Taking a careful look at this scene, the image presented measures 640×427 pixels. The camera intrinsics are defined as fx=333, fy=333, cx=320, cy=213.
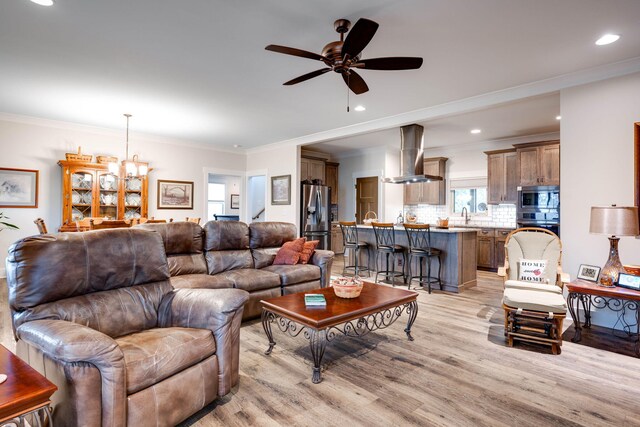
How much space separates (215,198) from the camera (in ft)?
36.8

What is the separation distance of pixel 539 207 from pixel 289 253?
4749 mm

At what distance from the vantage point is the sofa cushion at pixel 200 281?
3.14 metres

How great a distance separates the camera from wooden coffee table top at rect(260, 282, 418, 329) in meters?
2.33

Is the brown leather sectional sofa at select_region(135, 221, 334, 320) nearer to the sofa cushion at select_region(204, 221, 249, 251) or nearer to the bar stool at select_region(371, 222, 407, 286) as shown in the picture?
the sofa cushion at select_region(204, 221, 249, 251)

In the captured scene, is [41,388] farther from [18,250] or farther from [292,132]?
Result: [292,132]

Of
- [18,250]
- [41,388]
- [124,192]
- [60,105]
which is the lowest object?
[41,388]

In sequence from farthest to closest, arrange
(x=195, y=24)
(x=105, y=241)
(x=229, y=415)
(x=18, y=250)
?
(x=195, y=24) → (x=105, y=241) → (x=229, y=415) → (x=18, y=250)

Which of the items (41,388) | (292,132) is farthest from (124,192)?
(41,388)

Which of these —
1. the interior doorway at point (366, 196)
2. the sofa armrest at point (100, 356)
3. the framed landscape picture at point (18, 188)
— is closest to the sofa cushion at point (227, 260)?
the sofa armrest at point (100, 356)

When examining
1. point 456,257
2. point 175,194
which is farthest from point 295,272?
point 175,194

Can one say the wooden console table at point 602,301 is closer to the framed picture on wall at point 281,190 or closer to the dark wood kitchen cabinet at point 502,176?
the dark wood kitchen cabinet at point 502,176

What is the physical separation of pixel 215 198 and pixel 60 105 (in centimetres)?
646

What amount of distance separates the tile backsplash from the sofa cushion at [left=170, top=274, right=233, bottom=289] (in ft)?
18.8

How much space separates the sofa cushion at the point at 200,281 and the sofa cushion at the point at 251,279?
0.06 metres
